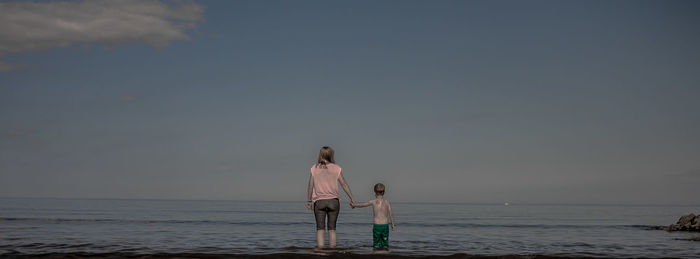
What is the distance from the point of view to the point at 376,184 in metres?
12.8

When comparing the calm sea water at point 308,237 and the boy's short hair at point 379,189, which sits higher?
the boy's short hair at point 379,189

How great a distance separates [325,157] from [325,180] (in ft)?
1.67

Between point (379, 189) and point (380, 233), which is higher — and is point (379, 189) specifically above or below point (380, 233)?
above

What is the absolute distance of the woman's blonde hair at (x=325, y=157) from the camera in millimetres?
12117

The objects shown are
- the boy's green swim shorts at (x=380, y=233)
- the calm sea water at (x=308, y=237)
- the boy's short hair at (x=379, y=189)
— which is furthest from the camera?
the calm sea water at (x=308, y=237)

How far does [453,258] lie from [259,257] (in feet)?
13.1

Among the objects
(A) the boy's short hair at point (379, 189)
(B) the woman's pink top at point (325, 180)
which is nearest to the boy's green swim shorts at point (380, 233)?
(A) the boy's short hair at point (379, 189)

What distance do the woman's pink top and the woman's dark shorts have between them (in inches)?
4.3

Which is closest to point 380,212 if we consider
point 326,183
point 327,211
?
point 327,211

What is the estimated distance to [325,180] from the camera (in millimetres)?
12062

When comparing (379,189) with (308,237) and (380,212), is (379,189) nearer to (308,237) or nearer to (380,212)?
(380,212)

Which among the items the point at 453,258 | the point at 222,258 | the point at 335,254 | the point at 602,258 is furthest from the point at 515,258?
the point at 222,258

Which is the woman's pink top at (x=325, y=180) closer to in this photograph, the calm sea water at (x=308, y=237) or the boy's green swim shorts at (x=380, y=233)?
the boy's green swim shorts at (x=380, y=233)

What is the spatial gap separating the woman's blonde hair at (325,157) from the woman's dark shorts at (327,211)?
82 centimetres
